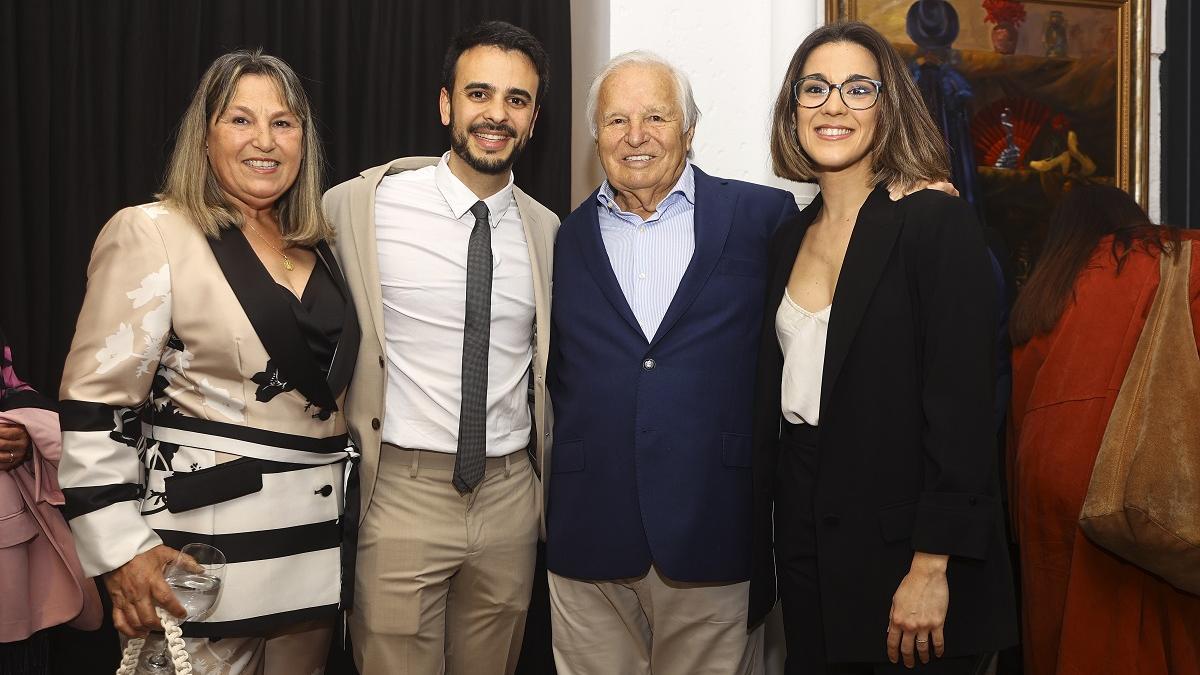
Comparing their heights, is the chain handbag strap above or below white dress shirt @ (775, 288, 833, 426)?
below

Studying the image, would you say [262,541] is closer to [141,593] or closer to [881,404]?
[141,593]

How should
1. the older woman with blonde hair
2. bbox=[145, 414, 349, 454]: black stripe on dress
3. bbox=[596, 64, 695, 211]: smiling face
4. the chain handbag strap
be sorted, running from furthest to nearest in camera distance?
1. bbox=[596, 64, 695, 211]: smiling face
2. bbox=[145, 414, 349, 454]: black stripe on dress
3. the older woman with blonde hair
4. the chain handbag strap

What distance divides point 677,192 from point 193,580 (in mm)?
1425

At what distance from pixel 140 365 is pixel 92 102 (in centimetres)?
162

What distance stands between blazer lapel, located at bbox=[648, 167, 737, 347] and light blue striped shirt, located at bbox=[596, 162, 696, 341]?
3 cm

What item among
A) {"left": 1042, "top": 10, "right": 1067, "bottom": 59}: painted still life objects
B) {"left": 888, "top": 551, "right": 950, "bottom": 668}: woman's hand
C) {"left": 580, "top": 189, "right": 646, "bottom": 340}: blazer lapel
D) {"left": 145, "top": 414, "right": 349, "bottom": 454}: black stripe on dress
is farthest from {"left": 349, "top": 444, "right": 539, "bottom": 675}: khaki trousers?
{"left": 1042, "top": 10, "right": 1067, "bottom": 59}: painted still life objects

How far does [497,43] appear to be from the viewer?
250 centimetres

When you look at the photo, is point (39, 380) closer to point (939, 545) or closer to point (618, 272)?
point (618, 272)

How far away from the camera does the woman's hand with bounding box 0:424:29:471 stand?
239 cm

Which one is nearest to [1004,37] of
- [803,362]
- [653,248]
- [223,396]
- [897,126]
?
[897,126]

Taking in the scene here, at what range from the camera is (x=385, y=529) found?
2262 mm

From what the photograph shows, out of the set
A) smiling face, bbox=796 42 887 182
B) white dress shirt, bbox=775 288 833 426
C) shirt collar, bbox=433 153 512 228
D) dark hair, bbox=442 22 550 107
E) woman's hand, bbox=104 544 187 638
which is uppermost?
dark hair, bbox=442 22 550 107

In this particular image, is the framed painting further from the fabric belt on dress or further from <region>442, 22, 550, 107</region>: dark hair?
the fabric belt on dress

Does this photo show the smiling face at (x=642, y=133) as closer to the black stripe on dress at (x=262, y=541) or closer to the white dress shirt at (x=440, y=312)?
the white dress shirt at (x=440, y=312)
